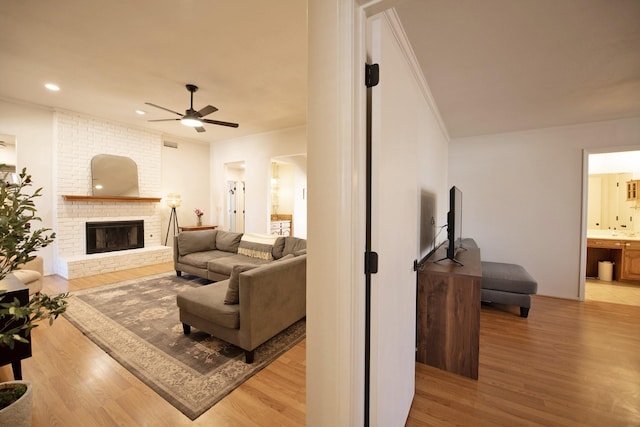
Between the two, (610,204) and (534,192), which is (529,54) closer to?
(534,192)

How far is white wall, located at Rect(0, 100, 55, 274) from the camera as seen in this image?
405 cm

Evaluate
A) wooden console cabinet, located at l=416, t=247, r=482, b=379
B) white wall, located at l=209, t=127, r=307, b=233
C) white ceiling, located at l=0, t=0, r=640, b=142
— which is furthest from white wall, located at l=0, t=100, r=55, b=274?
wooden console cabinet, located at l=416, t=247, r=482, b=379

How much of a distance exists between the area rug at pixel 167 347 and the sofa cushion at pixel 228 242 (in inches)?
48.3

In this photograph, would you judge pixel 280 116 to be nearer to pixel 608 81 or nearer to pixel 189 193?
pixel 189 193

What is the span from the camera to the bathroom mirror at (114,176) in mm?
4883

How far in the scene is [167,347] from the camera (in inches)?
90.4

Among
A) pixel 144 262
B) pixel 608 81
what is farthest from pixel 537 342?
pixel 144 262

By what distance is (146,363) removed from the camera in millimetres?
2066

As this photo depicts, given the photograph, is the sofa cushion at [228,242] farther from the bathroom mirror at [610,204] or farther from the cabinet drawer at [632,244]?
the bathroom mirror at [610,204]

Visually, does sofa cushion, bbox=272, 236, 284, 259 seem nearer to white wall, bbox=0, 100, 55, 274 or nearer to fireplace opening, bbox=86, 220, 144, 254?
fireplace opening, bbox=86, 220, 144, 254

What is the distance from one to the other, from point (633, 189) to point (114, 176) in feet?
32.5

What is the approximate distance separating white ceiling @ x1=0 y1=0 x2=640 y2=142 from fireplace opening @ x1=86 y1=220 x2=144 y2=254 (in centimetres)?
234

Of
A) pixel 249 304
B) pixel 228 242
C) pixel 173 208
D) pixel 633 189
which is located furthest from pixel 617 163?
pixel 173 208

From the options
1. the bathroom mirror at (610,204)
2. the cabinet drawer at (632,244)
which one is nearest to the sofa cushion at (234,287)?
the cabinet drawer at (632,244)
